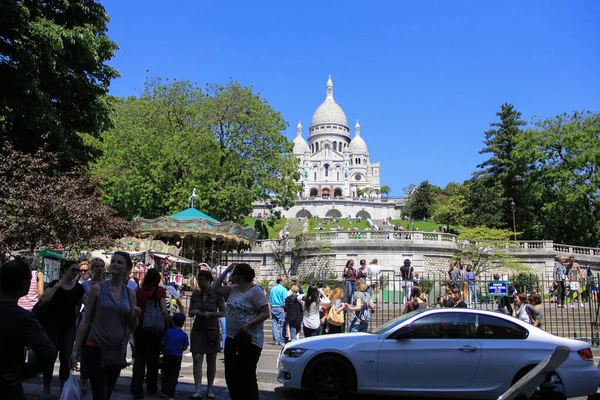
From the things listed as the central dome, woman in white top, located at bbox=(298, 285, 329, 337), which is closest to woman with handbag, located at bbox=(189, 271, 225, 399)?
woman in white top, located at bbox=(298, 285, 329, 337)

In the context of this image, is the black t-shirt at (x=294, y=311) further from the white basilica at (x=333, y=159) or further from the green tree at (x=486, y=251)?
the white basilica at (x=333, y=159)

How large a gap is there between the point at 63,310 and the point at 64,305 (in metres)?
0.07

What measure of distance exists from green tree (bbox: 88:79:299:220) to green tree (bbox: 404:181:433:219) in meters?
53.7

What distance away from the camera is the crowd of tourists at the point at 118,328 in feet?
11.7

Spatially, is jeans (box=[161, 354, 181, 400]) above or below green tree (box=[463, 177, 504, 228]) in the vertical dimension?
Result: below

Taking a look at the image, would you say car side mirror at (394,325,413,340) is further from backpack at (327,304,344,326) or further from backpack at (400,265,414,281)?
backpack at (400,265,414,281)

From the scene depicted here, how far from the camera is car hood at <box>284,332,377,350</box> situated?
7.82 metres

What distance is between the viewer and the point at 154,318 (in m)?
7.00

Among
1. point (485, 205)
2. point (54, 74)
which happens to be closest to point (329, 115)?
point (485, 205)

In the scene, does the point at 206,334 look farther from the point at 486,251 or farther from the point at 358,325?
the point at 486,251

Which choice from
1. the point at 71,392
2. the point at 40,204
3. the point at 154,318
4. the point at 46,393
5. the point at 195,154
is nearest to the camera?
the point at 71,392

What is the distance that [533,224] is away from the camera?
44.3 metres

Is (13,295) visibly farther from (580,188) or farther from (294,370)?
(580,188)

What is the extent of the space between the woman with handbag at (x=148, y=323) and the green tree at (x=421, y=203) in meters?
81.0
